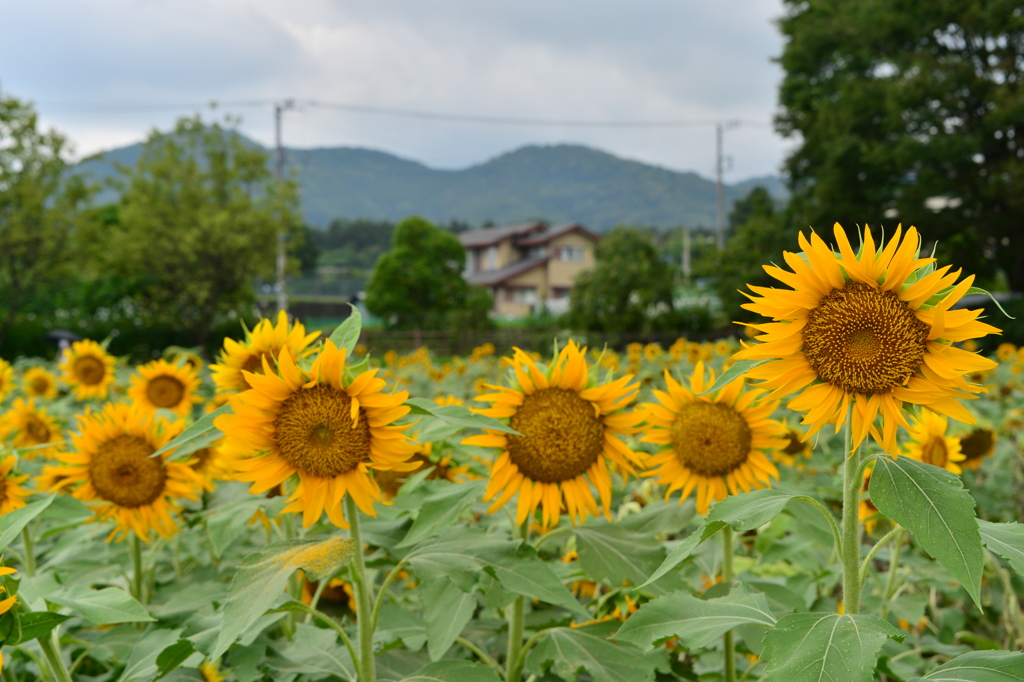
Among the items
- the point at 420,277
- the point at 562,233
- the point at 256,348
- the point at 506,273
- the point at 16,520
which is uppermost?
the point at 562,233

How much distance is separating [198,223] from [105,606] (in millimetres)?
20232

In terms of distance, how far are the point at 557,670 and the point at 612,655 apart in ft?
0.39

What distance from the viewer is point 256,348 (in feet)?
5.10

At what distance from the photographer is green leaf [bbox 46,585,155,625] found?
127 cm

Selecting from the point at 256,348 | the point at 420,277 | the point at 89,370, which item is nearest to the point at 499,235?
→ the point at 420,277

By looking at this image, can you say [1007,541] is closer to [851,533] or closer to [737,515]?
[851,533]

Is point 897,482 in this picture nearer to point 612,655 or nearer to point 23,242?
point 612,655

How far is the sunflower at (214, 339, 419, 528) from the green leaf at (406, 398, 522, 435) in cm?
3

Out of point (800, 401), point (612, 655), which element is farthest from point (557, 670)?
point (800, 401)

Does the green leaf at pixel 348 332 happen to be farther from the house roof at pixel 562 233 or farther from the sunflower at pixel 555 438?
the house roof at pixel 562 233

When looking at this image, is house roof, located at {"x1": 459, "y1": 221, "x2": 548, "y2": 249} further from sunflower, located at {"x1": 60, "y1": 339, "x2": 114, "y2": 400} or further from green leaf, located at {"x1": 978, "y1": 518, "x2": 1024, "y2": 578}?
green leaf, located at {"x1": 978, "y1": 518, "x2": 1024, "y2": 578}

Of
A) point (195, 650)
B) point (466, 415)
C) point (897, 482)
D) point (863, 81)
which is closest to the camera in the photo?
point (897, 482)

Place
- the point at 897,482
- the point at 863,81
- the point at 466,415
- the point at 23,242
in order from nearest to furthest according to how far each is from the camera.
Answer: the point at 897,482 < the point at 466,415 < the point at 23,242 < the point at 863,81

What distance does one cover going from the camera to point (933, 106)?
20.3 metres
